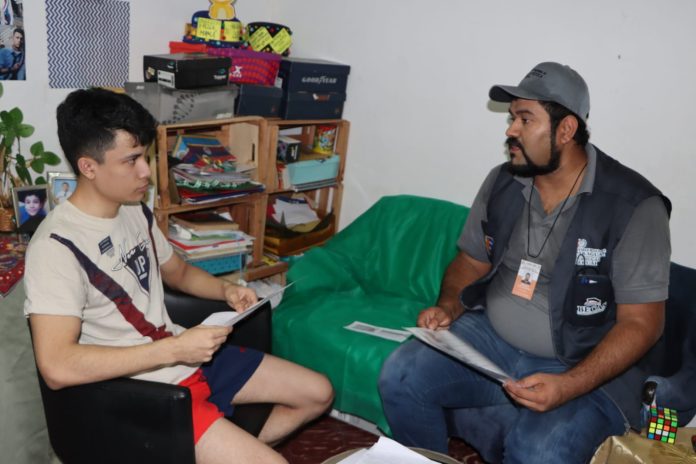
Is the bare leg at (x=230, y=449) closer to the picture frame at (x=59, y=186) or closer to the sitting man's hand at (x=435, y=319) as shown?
the sitting man's hand at (x=435, y=319)

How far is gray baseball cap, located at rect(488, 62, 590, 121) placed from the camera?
2131 millimetres

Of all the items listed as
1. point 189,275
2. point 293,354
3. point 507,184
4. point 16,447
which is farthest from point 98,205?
point 507,184

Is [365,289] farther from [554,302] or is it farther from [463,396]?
[554,302]

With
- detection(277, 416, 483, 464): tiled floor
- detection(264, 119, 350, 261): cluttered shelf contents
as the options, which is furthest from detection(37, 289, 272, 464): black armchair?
detection(264, 119, 350, 261): cluttered shelf contents

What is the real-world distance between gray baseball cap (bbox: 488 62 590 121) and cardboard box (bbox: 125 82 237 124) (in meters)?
1.44

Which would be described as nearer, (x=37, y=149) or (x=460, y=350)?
(x=460, y=350)

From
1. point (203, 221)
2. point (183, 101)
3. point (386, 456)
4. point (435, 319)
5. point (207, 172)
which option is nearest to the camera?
point (386, 456)

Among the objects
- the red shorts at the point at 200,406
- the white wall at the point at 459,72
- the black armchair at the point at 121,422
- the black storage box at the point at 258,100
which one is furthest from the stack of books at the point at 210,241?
the black armchair at the point at 121,422

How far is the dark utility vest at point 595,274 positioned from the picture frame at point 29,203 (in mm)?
1974

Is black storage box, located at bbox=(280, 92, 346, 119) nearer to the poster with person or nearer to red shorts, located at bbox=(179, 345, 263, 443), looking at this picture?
the poster with person

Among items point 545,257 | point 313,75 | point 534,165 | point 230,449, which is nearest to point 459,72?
point 313,75

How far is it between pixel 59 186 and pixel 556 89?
76.0 inches

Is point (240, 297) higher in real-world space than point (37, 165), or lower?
lower

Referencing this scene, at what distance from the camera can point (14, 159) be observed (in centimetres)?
283
